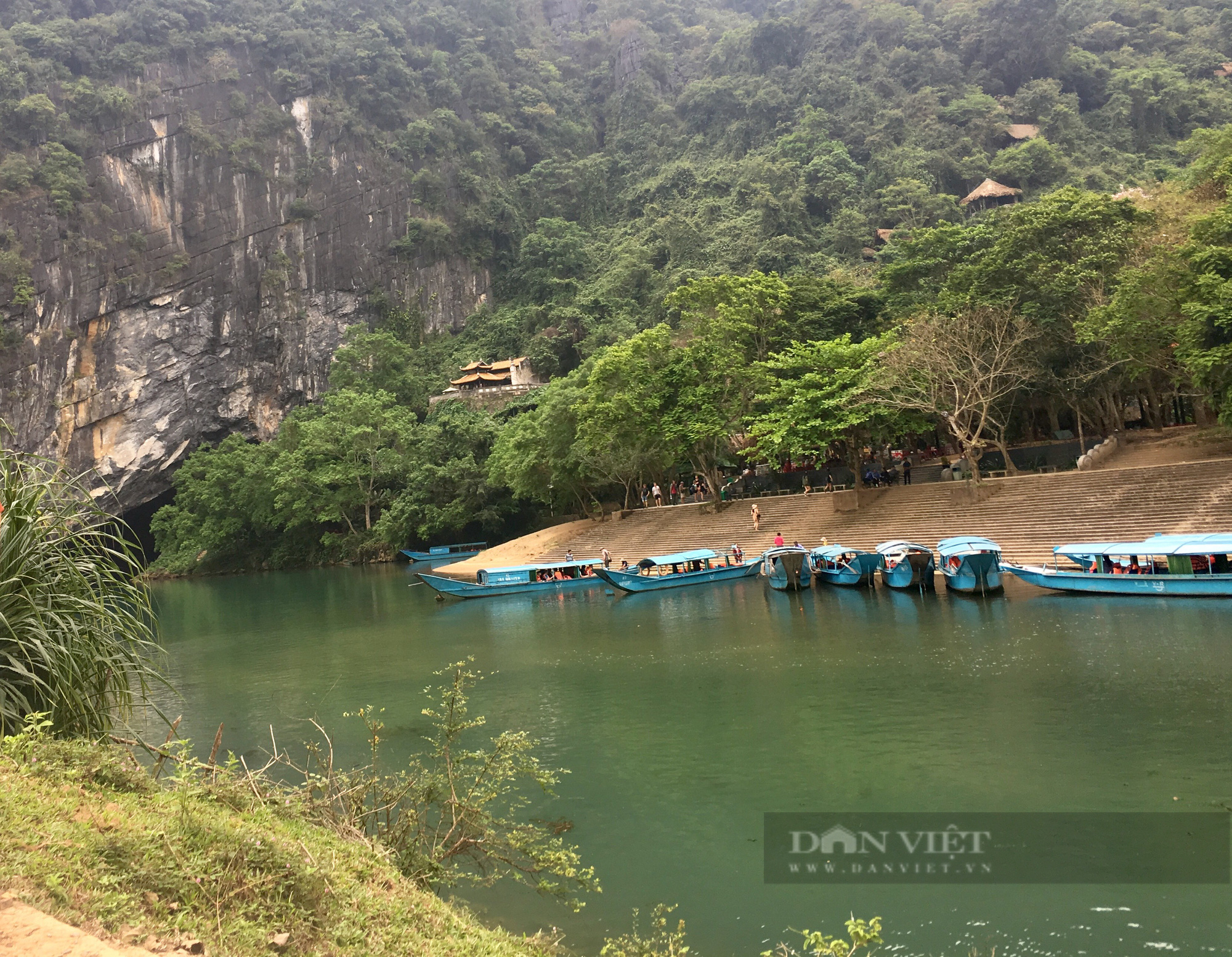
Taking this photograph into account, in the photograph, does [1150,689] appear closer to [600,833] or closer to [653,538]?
[600,833]

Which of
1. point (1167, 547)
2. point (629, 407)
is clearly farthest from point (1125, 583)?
point (629, 407)

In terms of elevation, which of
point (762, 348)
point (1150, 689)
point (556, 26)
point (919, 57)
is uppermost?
point (556, 26)

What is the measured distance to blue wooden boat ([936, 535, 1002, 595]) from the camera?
63.7 ft

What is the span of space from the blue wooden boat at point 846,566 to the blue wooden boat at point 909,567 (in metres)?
0.42

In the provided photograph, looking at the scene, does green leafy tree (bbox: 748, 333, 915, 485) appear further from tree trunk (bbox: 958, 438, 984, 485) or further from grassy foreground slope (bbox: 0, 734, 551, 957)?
grassy foreground slope (bbox: 0, 734, 551, 957)

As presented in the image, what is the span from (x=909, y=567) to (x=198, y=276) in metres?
51.2

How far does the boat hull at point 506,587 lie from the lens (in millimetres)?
28344

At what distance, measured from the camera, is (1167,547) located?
17281 mm

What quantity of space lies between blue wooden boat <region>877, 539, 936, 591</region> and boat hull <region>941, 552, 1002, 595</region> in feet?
4.06

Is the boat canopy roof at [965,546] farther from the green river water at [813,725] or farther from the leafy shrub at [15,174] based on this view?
the leafy shrub at [15,174]

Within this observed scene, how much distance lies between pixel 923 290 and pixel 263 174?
47447mm

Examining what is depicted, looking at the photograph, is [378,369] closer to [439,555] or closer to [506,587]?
[439,555]

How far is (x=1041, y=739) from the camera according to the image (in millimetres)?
9781

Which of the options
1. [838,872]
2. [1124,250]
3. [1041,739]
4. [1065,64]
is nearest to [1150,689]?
[1041,739]
